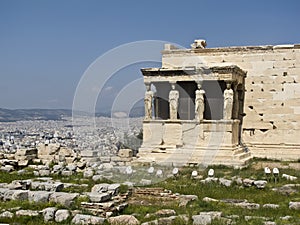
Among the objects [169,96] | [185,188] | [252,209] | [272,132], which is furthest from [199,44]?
[252,209]

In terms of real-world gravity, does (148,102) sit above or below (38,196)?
above

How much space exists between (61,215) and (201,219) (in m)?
2.46

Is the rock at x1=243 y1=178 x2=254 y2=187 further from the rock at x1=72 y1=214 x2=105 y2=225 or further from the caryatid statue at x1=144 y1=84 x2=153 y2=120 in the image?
the caryatid statue at x1=144 y1=84 x2=153 y2=120

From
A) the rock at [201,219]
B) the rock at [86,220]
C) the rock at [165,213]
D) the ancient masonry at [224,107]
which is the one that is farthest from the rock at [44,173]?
the rock at [201,219]

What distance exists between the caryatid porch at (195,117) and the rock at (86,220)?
30.4ft

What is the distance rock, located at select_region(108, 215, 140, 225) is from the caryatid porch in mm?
8880

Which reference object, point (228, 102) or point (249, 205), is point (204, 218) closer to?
point (249, 205)

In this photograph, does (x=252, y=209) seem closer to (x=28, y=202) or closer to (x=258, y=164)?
(x=28, y=202)

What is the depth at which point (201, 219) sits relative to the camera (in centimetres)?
782

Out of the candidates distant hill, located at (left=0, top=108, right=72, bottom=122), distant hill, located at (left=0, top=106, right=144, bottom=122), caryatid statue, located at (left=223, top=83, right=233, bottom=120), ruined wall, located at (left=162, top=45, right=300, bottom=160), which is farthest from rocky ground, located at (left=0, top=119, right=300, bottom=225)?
distant hill, located at (left=0, top=108, right=72, bottom=122)

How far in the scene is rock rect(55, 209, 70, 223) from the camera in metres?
8.10

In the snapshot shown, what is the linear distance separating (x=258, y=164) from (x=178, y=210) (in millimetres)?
8410

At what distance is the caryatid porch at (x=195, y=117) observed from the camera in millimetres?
17219

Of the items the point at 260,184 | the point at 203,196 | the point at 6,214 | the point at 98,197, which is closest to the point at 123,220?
the point at 98,197
